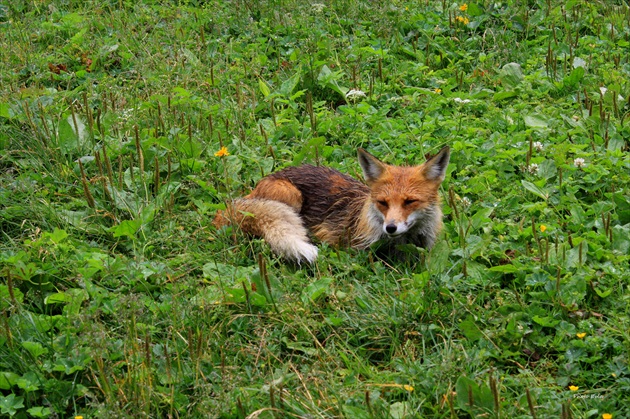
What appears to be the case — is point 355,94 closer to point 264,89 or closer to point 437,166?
point 264,89

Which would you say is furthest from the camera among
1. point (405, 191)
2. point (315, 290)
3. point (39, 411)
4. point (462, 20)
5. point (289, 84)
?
point (462, 20)

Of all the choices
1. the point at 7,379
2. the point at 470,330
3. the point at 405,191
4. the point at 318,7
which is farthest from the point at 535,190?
the point at 318,7

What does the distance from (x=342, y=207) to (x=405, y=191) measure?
2.31 ft

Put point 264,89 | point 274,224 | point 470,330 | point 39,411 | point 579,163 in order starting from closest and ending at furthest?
point 39,411 → point 470,330 → point 274,224 → point 579,163 → point 264,89

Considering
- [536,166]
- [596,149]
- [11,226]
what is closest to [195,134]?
[11,226]

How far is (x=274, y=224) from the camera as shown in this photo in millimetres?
5305

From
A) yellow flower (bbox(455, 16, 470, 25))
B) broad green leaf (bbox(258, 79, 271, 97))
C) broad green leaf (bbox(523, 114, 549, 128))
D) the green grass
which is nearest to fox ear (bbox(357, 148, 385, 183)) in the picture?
the green grass

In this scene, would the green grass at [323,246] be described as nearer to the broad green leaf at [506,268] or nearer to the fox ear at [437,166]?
the broad green leaf at [506,268]

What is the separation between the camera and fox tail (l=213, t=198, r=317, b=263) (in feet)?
16.8

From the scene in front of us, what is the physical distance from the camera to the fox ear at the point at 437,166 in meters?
5.21

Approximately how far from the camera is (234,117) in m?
6.67

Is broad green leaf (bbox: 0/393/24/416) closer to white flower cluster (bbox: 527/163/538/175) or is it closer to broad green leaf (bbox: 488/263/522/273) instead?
broad green leaf (bbox: 488/263/522/273)

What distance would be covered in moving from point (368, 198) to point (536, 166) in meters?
1.32

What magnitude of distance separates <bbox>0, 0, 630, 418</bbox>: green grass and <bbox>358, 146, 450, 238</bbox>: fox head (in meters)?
0.24
